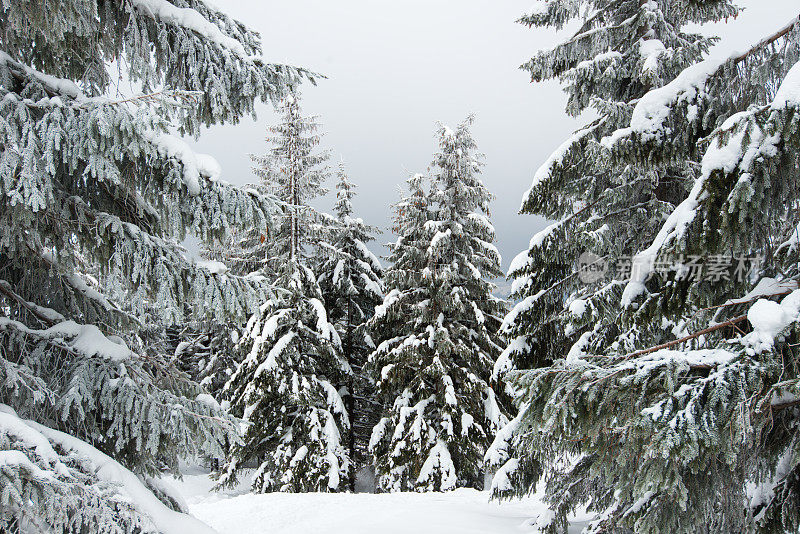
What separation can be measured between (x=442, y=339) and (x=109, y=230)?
414 inches

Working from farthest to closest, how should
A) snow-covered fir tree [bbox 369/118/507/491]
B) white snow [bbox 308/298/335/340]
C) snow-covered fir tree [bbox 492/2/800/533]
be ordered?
white snow [bbox 308/298/335/340]
snow-covered fir tree [bbox 369/118/507/491]
snow-covered fir tree [bbox 492/2/800/533]

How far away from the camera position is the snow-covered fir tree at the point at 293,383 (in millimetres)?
13906

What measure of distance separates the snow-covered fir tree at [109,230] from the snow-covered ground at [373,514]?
4.16 metres

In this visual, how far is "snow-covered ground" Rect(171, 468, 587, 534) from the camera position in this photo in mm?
7285

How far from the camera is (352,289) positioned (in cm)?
1631

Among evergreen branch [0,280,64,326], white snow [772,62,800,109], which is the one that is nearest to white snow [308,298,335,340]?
evergreen branch [0,280,64,326]

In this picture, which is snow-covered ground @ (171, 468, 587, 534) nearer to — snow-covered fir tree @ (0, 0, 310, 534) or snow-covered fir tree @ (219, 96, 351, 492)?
snow-covered fir tree @ (219, 96, 351, 492)

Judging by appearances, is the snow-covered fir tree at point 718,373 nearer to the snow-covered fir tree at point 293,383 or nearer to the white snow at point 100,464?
the white snow at point 100,464

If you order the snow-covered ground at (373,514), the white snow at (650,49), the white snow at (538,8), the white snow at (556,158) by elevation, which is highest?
the white snow at (538,8)

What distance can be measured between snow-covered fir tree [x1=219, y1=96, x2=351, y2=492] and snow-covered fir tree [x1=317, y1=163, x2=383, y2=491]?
1.33 metres

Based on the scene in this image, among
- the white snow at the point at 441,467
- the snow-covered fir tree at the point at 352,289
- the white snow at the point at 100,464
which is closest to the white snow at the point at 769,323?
the white snow at the point at 100,464

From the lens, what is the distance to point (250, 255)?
18.9 m

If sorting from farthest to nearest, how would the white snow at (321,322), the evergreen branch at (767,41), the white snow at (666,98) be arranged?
1. the white snow at (321,322)
2. the white snow at (666,98)
3. the evergreen branch at (767,41)

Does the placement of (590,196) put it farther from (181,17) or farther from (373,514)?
(373,514)
